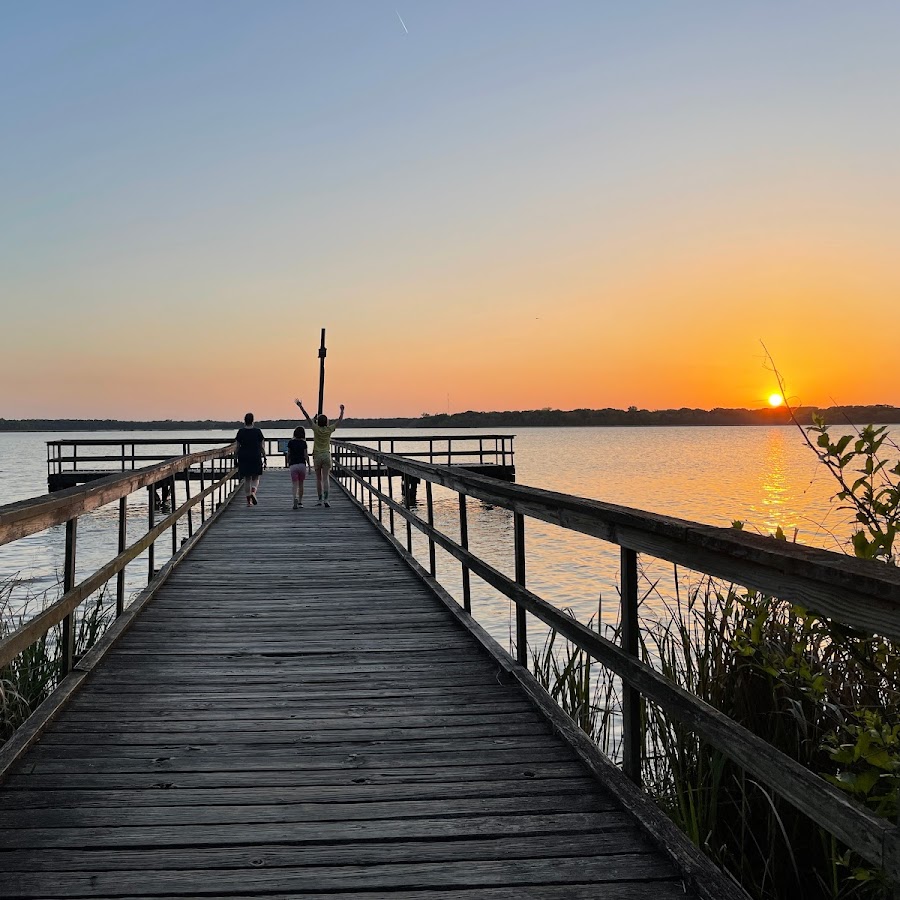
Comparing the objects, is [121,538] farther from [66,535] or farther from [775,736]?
[775,736]

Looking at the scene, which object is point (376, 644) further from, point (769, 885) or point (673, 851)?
point (673, 851)

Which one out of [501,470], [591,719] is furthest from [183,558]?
[501,470]

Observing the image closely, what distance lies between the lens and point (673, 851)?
271 centimetres

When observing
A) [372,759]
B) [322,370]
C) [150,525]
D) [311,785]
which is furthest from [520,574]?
[322,370]

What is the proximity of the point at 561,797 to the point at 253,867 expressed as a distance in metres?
1.12

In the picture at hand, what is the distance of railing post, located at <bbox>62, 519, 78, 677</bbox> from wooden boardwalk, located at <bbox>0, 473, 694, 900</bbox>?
0.17 metres

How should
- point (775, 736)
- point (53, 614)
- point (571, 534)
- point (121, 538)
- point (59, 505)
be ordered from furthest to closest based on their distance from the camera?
point (571, 534)
point (121, 538)
point (775, 736)
point (59, 505)
point (53, 614)

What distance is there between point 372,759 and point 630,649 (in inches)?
45.9

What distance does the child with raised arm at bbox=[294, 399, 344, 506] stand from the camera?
14852 mm

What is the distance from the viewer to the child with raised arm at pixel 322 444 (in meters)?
14.9

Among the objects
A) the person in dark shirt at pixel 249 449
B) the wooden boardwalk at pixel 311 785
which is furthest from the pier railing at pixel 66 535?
the person in dark shirt at pixel 249 449

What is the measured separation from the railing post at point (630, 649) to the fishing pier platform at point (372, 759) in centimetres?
1

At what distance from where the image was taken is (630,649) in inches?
127

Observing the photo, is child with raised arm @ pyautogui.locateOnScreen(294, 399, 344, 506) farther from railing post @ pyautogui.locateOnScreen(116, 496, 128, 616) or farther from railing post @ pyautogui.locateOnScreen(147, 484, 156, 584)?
railing post @ pyautogui.locateOnScreen(116, 496, 128, 616)
